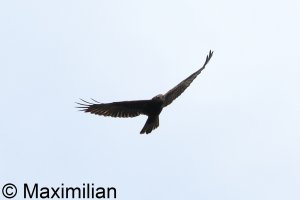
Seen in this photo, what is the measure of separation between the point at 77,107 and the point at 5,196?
9.89 ft

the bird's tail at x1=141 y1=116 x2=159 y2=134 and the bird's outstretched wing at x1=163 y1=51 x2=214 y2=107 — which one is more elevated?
the bird's outstretched wing at x1=163 y1=51 x2=214 y2=107

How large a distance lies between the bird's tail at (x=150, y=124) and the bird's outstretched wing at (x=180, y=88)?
509 mm

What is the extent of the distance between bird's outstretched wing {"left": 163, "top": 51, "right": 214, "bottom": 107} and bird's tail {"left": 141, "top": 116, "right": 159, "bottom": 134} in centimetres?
51

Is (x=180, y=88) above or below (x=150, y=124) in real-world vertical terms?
above

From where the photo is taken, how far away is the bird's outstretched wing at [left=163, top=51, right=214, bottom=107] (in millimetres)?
28195

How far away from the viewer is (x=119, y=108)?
27672 mm

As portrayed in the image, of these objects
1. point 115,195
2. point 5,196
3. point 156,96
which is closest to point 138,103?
point 156,96

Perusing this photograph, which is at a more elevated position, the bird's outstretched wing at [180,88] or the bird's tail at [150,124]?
the bird's outstretched wing at [180,88]

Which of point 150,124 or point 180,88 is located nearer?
point 150,124

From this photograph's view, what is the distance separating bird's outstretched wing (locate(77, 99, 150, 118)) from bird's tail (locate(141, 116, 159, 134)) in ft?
0.96

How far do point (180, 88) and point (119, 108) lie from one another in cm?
197

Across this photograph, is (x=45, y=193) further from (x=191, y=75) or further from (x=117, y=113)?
(x=191, y=75)

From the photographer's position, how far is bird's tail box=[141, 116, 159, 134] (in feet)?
91.0

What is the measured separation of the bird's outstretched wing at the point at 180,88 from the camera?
28195 mm
